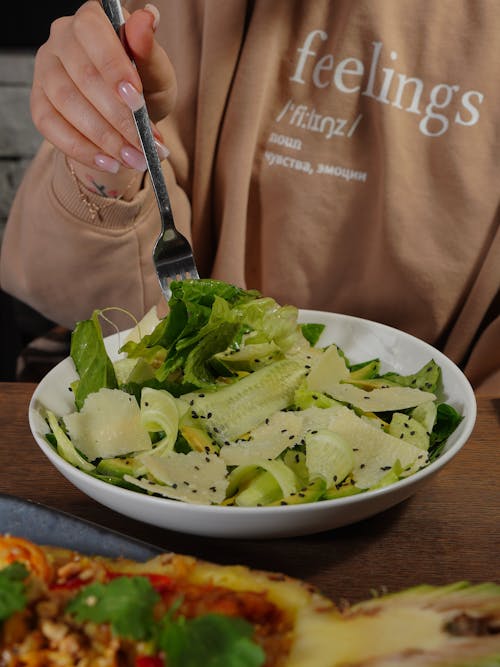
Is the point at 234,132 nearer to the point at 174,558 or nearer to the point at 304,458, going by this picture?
the point at 304,458

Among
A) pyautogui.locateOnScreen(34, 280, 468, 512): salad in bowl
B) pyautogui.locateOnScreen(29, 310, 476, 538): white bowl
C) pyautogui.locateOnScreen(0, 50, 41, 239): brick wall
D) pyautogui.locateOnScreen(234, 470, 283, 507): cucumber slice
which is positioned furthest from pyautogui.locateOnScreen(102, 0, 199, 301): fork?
pyautogui.locateOnScreen(0, 50, 41, 239): brick wall

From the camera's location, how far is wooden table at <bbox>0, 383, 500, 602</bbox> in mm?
774

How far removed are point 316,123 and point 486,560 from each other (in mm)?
953

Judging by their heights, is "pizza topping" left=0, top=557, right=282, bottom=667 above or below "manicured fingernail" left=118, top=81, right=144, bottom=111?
below

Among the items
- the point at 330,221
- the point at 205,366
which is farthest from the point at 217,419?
the point at 330,221

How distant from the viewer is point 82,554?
693mm

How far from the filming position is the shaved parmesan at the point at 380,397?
0.94 m

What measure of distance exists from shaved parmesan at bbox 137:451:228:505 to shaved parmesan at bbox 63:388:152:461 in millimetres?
46

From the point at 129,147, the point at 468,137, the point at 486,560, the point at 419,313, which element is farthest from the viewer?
the point at 419,313

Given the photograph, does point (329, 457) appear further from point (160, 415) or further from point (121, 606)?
point (121, 606)

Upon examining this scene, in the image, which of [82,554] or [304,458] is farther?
[304,458]

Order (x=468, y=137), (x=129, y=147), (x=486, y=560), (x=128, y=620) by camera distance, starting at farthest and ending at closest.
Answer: (x=468, y=137) < (x=129, y=147) < (x=486, y=560) < (x=128, y=620)

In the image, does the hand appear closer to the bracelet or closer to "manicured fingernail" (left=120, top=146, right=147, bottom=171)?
"manicured fingernail" (left=120, top=146, right=147, bottom=171)

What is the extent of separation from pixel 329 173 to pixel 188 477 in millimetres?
873
